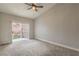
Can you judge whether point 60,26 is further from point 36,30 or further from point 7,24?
point 7,24

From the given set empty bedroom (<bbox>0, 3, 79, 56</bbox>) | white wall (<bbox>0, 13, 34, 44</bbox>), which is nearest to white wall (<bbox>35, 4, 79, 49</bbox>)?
empty bedroom (<bbox>0, 3, 79, 56</bbox>)

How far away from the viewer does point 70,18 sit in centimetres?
384

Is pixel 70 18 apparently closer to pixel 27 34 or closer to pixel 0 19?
pixel 27 34

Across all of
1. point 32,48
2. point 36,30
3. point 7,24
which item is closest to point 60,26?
point 36,30

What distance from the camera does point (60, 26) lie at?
13.6ft

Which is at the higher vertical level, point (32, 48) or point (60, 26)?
point (60, 26)

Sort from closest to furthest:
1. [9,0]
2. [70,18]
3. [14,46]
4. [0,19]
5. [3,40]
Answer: [9,0], [14,46], [0,19], [3,40], [70,18]

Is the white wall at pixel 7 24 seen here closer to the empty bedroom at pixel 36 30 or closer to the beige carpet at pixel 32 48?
the empty bedroom at pixel 36 30

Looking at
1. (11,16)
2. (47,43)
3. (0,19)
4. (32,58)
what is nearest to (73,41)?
(47,43)

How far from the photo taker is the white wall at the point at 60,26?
314 cm

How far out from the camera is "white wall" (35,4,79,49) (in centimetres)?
314

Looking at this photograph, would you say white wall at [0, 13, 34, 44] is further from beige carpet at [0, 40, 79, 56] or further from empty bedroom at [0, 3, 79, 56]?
beige carpet at [0, 40, 79, 56]

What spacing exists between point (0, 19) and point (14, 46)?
3.25 feet

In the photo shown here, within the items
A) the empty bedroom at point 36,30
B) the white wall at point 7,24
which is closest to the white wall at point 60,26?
the empty bedroom at point 36,30
